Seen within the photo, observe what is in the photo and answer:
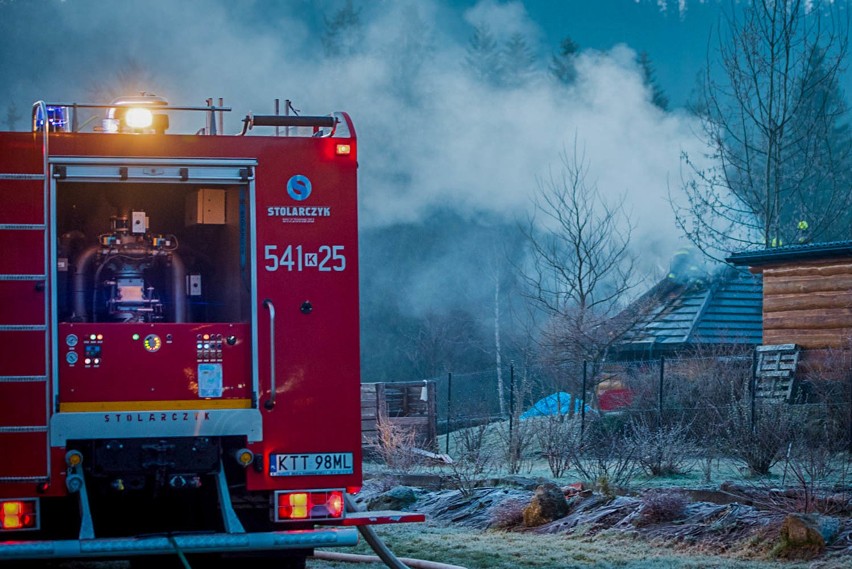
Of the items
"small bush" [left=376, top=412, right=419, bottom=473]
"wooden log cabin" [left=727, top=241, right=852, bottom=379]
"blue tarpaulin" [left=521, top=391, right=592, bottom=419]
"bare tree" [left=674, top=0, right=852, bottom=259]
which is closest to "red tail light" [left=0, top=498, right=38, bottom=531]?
"small bush" [left=376, top=412, right=419, bottom=473]

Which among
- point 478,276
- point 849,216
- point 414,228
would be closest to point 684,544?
point 849,216

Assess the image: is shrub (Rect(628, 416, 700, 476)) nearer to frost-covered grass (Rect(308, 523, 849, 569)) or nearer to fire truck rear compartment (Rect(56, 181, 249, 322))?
frost-covered grass (Rect(308, 523, 849, 569))

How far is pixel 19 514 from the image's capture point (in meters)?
6.28

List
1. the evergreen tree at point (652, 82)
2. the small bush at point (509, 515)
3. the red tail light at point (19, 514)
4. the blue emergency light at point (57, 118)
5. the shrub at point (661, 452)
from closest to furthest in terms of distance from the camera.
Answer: the red tail light at point (19, 514), the blue emergency light at point (57, 118), the small bush at point (509, 515), the shrub at point (661, 452), the evergreen tree at point (652, 82)

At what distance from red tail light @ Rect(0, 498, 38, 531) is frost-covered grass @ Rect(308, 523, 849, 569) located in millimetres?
2792

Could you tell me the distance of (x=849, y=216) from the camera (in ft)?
128

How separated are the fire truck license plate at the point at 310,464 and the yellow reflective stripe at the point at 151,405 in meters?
0.35

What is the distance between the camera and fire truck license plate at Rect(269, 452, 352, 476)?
21.4 feet

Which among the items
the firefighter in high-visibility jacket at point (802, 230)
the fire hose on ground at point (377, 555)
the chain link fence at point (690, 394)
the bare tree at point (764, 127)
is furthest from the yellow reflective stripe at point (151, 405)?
the firefighter in high-visibility jacket at point (802, 230)

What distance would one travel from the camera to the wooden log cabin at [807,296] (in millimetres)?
17969

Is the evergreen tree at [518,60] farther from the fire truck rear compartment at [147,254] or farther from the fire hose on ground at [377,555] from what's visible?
the fire truck rear compartment at [147,254]

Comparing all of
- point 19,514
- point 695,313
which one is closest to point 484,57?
point 695,313

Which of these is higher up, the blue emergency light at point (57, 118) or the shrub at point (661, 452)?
the blue emergency light at point (57, 118)

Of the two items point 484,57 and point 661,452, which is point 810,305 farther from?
point 484,57
